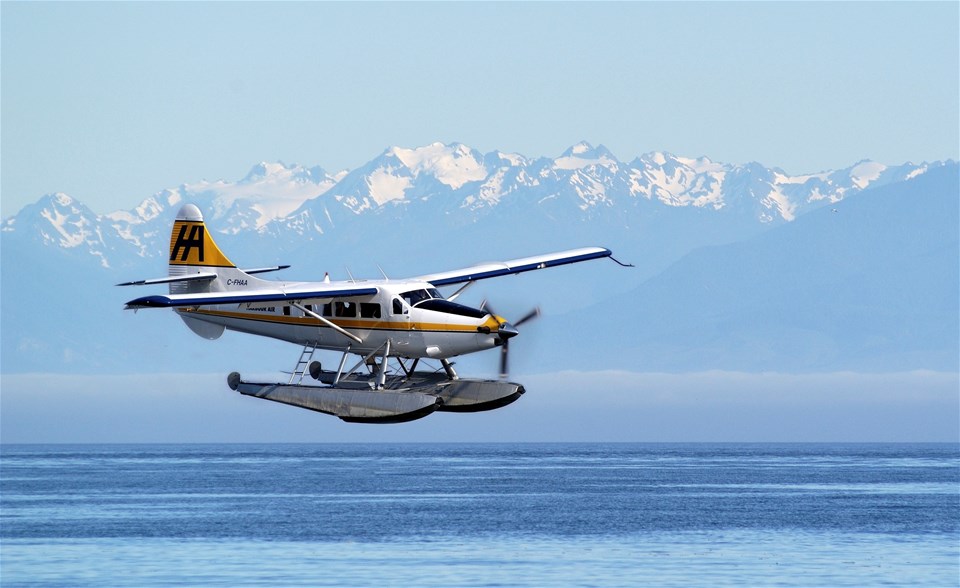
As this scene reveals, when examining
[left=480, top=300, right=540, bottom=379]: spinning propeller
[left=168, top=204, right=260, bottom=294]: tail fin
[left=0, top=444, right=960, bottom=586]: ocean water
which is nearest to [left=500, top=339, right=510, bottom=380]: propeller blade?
[left=480, top=300, right=540, bottom=379]: spinning propeller

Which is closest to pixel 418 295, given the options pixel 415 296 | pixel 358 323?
pixel 415 296

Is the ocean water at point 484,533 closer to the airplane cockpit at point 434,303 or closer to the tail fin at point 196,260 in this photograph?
the tail fin at point 196,260

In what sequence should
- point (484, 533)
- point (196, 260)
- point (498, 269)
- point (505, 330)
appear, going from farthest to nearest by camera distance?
point (484, 533) → point (196, 260) → point (498, 269) → point (505, 330)

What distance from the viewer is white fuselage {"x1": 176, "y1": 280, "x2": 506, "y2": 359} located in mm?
44656

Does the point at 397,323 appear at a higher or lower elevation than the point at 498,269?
lower

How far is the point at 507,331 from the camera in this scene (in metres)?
44.5

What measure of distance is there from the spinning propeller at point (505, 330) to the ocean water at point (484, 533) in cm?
3225

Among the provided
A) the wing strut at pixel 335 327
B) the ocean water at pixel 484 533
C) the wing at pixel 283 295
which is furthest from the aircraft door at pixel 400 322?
the ocean water at pixel 484 533

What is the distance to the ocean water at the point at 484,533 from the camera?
79812 millimetres

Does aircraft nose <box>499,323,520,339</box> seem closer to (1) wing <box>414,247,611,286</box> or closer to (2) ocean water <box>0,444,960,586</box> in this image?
(1) wing <box>414,247,611,286</box>

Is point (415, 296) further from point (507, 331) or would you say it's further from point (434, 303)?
point (507, 331)

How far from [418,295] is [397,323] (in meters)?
1.11

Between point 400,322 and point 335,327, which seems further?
point 335,327

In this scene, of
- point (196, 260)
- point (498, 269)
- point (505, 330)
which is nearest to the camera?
point (505, 330)
